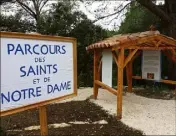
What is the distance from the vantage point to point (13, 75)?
126 inches

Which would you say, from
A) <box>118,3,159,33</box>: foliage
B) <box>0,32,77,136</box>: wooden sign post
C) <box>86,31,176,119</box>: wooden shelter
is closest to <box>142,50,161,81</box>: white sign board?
<box>86,31,176,119</box>: wooden shelter

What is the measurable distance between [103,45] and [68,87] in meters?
4.09

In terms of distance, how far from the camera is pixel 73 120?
695 centimetres

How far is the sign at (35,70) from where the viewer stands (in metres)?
3.16

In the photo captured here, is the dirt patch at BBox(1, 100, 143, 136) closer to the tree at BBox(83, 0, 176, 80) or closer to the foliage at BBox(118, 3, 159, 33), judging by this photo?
the tree at BBox(83, 0, 176, 80)

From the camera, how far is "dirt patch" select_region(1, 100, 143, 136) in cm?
589

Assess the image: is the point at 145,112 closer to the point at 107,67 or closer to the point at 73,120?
the point at 107,67

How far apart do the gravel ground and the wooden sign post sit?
2897mm

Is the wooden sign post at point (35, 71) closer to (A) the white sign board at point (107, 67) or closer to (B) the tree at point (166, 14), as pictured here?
(A) the white sign board at point (107, 67)

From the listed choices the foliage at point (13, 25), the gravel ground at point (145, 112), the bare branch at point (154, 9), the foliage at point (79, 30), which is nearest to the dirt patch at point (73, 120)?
the gravel ground at point (145, 112)

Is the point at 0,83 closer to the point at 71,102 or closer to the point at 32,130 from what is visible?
the point at 32,130

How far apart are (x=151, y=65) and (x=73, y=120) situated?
3.76 metres

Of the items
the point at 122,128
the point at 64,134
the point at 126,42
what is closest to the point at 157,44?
the point at 126,42

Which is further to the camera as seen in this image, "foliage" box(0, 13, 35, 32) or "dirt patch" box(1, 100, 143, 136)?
"foliage" box(0, 13, 35, 32)
